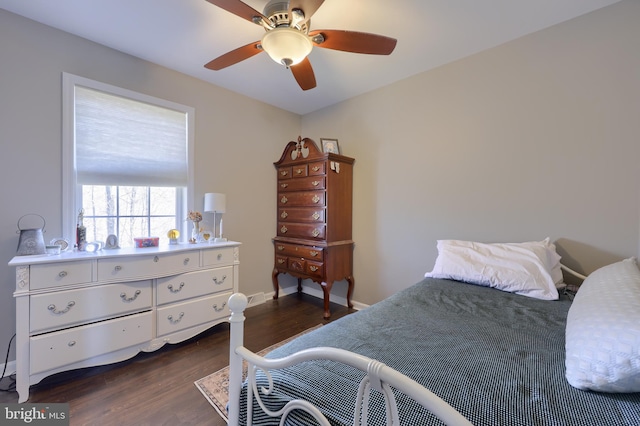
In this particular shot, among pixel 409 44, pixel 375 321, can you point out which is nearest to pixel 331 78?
pixel 409 44

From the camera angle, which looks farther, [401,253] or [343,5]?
[401,253]

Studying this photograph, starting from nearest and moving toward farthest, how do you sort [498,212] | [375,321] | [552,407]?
[552,407]
[375,321]
[498,212]

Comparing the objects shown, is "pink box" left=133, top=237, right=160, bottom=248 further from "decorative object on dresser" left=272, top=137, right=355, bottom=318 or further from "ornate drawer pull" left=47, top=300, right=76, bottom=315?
"decorative object on dresser" left=272, top=137, right=355, bottom=318

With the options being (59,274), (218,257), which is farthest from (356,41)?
(59,274)

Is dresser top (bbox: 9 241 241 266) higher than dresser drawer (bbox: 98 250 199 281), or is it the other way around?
dresser top (bbox: 9 241 241 266)

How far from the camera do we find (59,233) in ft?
6.75

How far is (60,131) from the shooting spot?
2055 millimetres

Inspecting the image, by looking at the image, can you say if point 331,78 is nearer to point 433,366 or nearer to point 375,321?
point 375,321

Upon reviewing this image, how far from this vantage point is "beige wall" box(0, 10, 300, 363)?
188 cm

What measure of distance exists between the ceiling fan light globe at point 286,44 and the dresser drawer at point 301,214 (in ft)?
5.25

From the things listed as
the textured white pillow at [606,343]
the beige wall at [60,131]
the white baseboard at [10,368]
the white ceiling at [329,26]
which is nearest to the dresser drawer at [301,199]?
the beige wall at [60,131]

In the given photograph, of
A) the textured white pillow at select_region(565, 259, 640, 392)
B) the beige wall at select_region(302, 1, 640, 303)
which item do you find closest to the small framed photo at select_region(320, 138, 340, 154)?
the beige wall at select_region(302, 1, 640, 303)

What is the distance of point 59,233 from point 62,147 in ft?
2.18

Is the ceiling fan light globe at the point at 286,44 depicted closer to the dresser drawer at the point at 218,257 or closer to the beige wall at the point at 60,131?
the beige wall at the point at 60,131
